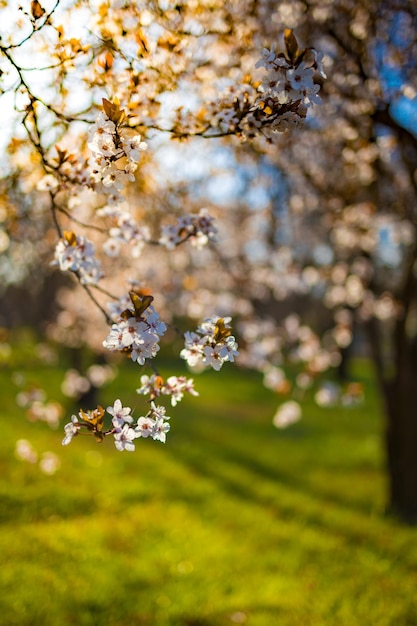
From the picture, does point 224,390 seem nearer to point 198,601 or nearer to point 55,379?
point 55,379

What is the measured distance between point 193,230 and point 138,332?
116 centimetres

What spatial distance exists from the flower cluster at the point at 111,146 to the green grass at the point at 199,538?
3.69 meters

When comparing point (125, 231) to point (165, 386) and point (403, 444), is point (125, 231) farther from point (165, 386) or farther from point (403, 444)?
point (403, 444)

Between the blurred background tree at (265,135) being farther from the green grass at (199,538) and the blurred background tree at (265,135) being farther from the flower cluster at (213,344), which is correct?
the green grass at (199,538)

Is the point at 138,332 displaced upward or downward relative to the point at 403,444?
downward

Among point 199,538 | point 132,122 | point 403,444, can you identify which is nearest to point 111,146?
point 132,122

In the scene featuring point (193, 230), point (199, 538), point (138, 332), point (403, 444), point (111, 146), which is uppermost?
point (403, 444)

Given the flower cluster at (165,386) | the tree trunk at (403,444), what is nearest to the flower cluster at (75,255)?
the flower cluster at (165,386)

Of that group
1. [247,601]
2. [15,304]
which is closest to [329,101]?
[247,601]

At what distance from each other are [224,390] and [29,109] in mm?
17127

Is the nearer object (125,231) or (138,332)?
(138,332)

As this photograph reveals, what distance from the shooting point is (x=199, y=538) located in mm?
6160

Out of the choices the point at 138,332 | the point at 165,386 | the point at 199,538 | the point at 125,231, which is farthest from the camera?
the point at 199,538

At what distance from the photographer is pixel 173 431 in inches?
482
